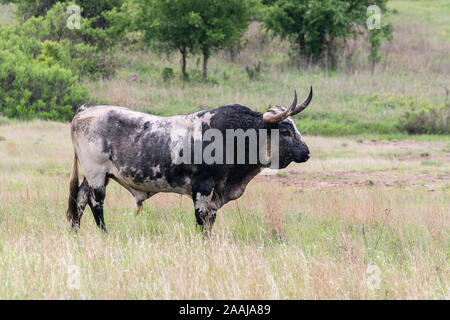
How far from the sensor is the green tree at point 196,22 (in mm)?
27438

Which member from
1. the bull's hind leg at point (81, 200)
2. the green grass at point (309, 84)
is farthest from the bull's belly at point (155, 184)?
the green grass at point (309, 84)

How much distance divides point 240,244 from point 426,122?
16628 mm

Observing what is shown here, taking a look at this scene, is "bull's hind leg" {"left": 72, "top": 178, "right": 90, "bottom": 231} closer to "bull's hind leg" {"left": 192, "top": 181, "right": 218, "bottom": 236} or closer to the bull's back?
the bull's back

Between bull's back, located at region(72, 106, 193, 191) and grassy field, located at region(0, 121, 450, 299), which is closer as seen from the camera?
grassy field, located at region(0, 121, 450, 299)

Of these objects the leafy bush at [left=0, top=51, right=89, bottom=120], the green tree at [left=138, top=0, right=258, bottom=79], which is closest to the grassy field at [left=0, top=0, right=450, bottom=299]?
the leafy bush at [left=0, top=51, right=89, bottom=120]

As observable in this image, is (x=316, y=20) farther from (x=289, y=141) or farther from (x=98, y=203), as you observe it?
(x=98, y=203)

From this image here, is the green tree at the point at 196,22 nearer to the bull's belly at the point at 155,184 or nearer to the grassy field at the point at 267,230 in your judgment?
the grassy field at the point at 267,230

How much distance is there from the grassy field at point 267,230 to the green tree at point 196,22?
8042 mm

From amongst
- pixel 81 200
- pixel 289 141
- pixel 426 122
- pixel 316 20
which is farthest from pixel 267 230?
pixel 316 20

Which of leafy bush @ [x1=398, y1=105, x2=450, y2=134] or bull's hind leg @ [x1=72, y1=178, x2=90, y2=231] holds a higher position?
bull's hind leg @ [x1=72, y1=178, x2=90, y2=231]

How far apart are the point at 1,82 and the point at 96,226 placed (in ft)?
54.7

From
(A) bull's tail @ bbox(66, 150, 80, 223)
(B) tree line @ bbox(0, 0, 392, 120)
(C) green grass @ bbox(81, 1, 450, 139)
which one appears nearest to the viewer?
(A) bull's tail @ bbox(66, 150, 80, 223)

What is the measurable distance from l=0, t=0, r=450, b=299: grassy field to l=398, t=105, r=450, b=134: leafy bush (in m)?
0.46

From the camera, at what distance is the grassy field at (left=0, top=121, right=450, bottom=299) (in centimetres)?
471
